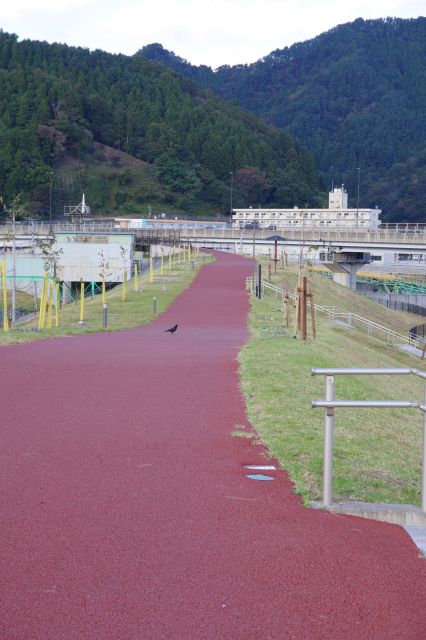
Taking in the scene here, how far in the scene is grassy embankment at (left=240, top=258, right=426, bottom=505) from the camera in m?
A: 7.01

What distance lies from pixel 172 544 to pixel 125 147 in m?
141

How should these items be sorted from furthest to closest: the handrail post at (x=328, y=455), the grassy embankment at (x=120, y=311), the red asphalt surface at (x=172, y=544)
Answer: the grassy embankment at (x=120, y=311), the handrail post at (x=328, y=455), the red asphalt surface at (x=172, y=544)

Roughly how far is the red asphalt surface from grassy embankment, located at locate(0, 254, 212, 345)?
9303 millimetres

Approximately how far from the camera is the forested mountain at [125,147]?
390 ft

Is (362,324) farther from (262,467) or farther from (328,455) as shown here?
(328,455)

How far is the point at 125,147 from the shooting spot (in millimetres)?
141750

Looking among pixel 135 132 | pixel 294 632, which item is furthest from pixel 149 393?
pixel 135 132

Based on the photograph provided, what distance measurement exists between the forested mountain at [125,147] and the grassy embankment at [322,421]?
3617 inches

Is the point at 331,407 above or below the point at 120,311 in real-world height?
above

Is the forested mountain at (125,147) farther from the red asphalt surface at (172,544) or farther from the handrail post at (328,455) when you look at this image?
the handrail post at (328,455)

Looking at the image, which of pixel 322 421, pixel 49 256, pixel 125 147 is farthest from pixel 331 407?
Answer: pixel 125 147

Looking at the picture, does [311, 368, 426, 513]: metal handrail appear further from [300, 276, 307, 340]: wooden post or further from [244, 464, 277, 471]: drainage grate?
[300, 276, 307, 340]: wooden post

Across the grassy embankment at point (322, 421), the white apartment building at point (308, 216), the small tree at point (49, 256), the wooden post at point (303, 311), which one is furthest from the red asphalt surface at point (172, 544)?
the white apartment building at point (308, 216)

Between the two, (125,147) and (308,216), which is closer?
(308,216)
